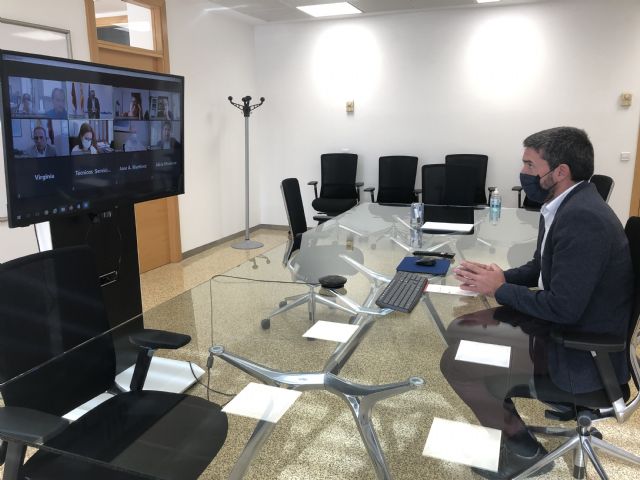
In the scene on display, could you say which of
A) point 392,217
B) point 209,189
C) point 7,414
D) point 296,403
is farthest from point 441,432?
point 209,189

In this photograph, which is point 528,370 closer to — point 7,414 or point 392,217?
point 7,414

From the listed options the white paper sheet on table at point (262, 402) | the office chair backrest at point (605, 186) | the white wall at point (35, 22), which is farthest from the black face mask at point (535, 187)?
the white wall at point (35, 22)

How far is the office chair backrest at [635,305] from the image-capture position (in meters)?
1.73

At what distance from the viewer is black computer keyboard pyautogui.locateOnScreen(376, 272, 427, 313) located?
216 centimetres

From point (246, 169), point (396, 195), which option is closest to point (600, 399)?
point (396, 195)

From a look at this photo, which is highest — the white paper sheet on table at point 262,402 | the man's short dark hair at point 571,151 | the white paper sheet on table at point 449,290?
the man's short dark hair at point 571,151

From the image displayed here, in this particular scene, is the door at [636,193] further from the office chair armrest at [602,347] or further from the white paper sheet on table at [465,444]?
the white paper sheet on table at [465,444]

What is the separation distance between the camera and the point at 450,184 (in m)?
5.00

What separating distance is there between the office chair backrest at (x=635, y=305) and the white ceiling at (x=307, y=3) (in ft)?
14.1

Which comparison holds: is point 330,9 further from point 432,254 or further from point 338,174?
point 432,254

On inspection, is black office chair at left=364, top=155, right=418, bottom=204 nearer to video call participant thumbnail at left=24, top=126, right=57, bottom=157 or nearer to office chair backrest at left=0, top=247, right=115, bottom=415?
video call participant thumbnail at left=24, top=126, right=57, bottom=157

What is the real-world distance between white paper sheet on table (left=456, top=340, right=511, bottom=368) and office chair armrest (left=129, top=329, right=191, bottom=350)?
1082 millimetres

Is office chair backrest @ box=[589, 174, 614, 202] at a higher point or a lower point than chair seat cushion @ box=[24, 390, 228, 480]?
higher

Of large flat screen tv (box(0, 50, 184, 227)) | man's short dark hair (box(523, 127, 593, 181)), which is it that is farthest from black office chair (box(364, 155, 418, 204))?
man's short dark hair (box(523, 127, 593, 181))
